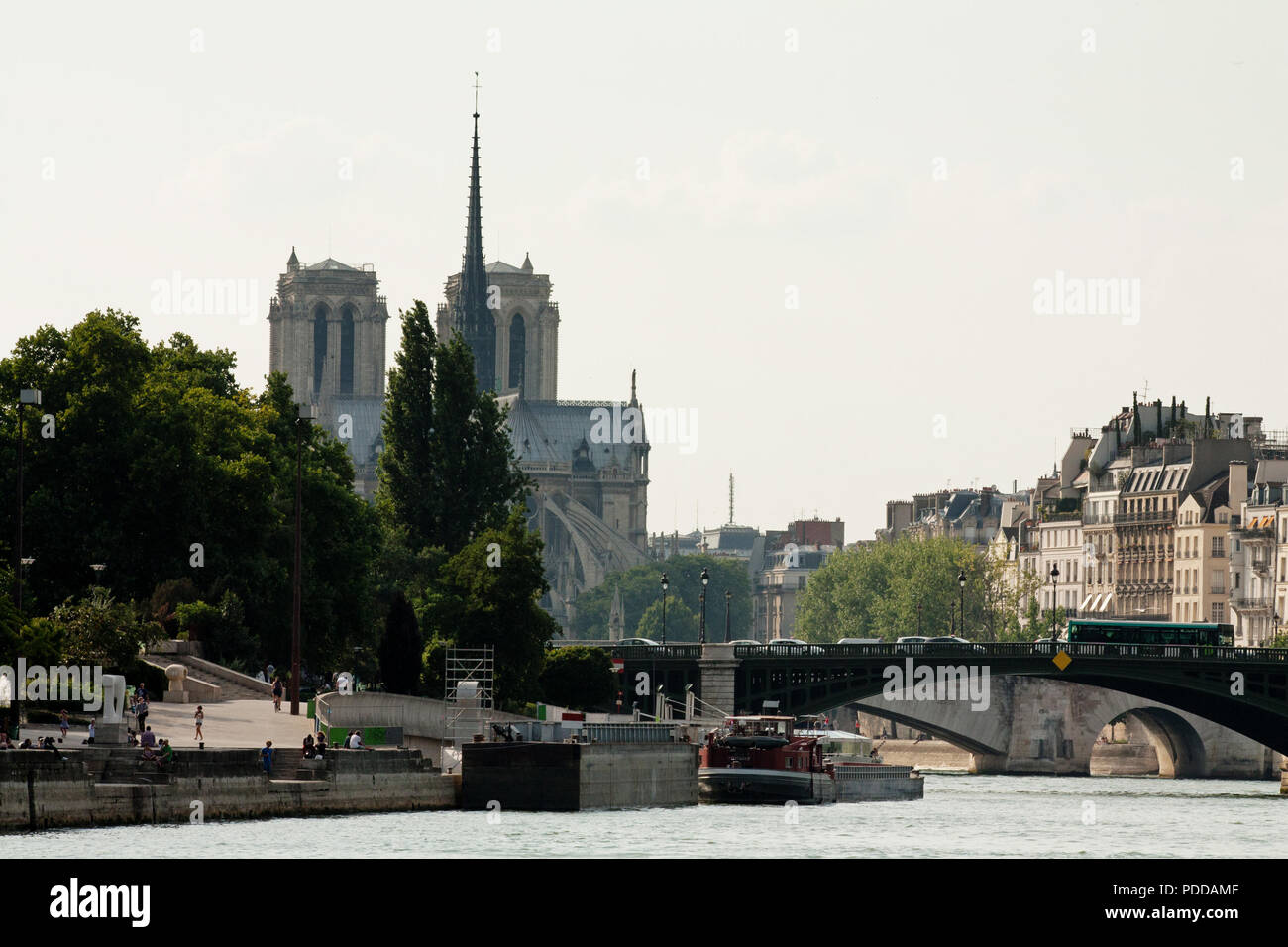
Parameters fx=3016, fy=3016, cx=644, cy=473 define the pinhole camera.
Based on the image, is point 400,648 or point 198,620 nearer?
point 198,620

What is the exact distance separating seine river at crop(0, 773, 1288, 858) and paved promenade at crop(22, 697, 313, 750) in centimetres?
366

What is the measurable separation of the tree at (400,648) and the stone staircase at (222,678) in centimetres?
515

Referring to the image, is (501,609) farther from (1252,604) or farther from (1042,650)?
(1252,604)

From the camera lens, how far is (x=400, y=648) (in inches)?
3118

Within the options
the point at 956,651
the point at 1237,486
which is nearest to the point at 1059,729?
the point at 1237,486

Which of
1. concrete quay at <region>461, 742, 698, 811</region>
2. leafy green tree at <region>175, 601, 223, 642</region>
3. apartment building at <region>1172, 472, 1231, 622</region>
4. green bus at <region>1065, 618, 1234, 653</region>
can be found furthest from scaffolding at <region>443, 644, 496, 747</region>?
apartment building at <region>1172, 472, 1231, 622</region>

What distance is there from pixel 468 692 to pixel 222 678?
684 centimetres

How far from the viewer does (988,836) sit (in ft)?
219

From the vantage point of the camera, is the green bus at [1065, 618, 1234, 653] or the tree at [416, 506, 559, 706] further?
the green bus at [1065, 618, 1234, 653]

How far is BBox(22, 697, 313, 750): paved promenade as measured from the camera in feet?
203

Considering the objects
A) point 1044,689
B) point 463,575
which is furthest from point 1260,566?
point 463,575

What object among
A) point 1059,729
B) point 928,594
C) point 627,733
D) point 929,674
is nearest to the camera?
point 627,733

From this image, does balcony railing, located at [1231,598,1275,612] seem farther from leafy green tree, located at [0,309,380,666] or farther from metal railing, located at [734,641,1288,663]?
leafy green tree, located at [0,309,380,666]
